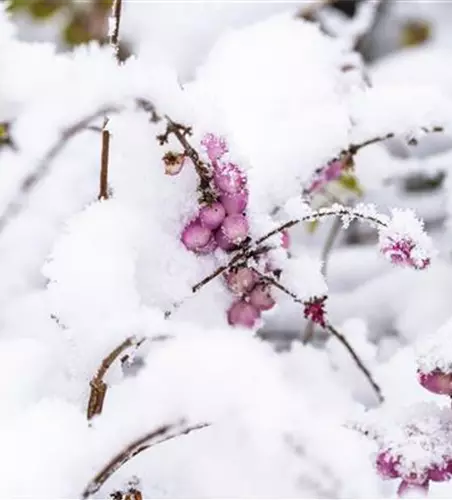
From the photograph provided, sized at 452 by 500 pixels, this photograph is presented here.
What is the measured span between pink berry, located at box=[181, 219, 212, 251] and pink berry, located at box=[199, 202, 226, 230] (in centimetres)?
1

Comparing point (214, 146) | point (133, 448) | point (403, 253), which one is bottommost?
point (133, 448)

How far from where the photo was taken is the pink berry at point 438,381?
3.17ft

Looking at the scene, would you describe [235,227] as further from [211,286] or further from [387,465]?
[387,465]

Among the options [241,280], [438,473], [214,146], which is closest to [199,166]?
[214,146]

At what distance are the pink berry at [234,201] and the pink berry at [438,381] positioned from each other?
0.25 m

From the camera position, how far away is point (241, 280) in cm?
105

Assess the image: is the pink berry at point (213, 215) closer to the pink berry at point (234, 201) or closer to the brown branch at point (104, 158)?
the pink berry at point (234, 201)

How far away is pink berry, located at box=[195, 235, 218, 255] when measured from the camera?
39.9 inches

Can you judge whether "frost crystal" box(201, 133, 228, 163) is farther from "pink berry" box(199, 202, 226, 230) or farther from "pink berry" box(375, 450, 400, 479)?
"pink berry" box(375, 450, 400, 479)

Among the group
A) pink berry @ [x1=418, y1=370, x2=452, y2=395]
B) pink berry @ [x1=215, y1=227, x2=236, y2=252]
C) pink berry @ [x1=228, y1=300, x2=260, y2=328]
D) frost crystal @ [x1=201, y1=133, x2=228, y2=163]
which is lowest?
pink berry @ [x1=418, y1=370, x2=452, y2=395]

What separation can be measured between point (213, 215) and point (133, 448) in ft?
0.81

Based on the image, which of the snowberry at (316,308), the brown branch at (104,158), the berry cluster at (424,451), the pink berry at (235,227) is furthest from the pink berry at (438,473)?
the brown branch at (104,158)

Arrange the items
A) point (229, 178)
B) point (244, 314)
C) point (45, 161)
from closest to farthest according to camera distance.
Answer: point (45, 161) < point (229, 178) < point (244, 314)

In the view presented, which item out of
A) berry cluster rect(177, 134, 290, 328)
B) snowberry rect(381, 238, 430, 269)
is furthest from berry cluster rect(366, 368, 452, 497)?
berry cluster rect(177, 134, 290, 328)
